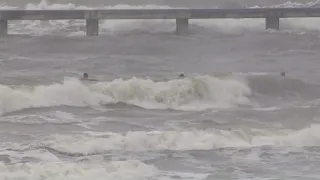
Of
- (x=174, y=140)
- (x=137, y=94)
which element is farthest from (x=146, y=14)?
(x=174, y=140)

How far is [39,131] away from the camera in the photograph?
11.5m

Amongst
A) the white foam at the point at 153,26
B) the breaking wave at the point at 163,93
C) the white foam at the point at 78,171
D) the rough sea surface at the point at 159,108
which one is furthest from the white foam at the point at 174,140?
the white foam at the point at 153,26

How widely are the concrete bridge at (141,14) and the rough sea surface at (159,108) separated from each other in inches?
29.8

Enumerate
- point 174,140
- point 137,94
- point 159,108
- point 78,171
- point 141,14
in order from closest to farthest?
point 78,171 → point 174,140 → point 159,108 → point 137,94 → point 141,14

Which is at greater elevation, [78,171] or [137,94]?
[137,94]

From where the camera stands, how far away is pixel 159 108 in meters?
14.6

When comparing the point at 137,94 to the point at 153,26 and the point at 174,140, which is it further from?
the point at 153,26

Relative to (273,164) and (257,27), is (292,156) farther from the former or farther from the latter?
(257,27)

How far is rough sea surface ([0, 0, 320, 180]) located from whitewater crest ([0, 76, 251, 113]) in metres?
0.02

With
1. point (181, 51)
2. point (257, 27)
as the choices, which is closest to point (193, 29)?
point (257, 27)

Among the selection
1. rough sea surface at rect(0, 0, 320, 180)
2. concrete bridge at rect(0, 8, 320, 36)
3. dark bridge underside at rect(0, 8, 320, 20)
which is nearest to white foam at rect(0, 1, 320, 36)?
concrete bridge at rect(0, 8, 320, 36)

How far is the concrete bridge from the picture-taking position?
1115 inches

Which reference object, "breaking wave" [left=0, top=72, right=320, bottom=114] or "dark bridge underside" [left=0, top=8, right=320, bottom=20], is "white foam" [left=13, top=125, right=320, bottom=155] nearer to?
"breaking wave" [left=0, top=72, right=320, bottom=114]

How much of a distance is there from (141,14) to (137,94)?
13.7 m
